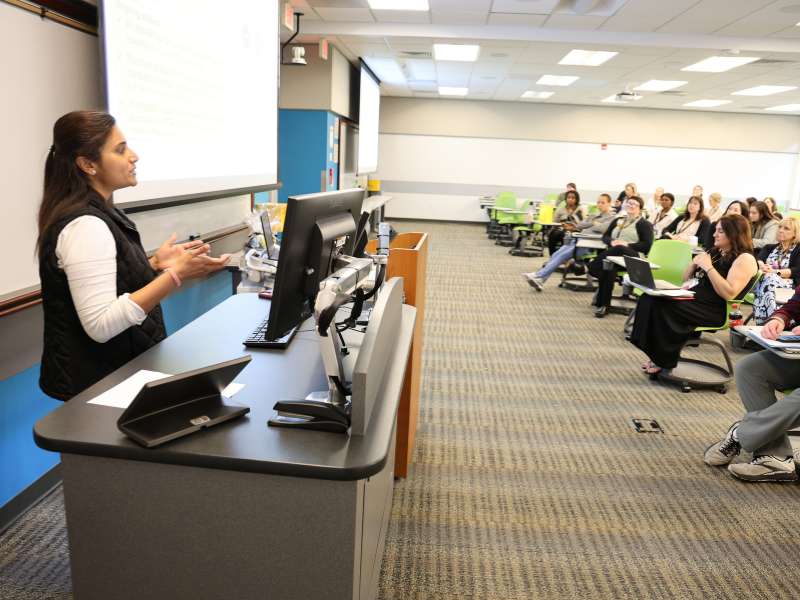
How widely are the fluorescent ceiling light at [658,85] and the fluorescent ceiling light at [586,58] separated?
5.98 feet

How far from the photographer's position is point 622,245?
232 inches

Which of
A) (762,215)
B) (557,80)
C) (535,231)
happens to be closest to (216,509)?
(762,215)

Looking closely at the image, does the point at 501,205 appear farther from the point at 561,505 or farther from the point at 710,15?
the point at 561,505

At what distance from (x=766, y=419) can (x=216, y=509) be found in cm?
249

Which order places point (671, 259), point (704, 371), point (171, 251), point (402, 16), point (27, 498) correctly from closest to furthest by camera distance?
point (171, 251) < point (27, 498) < point (704, 371) < point (671, 259) < point (402, 16)

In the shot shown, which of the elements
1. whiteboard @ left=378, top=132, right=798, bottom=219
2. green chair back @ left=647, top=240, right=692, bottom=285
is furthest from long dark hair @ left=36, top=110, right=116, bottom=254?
whiteboard @ left=378, top=132, right=798, bottom=219

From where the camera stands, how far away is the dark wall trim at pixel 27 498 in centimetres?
215

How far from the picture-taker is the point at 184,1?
301 centimetres

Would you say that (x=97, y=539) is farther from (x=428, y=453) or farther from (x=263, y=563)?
(x=428, y=453)

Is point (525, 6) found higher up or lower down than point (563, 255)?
higher up

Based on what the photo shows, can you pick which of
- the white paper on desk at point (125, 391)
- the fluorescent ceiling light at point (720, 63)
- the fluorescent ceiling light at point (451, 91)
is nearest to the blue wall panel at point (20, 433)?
the white paper on desk at point (125, 391)

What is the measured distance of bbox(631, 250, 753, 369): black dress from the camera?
3.86 metres

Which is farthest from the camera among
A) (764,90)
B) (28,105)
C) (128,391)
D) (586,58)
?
(764,90)

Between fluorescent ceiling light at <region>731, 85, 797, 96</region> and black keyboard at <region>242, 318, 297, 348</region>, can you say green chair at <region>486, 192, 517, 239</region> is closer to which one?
fluorescent ceiling light at <region>731, 85, 797, 96</region>
